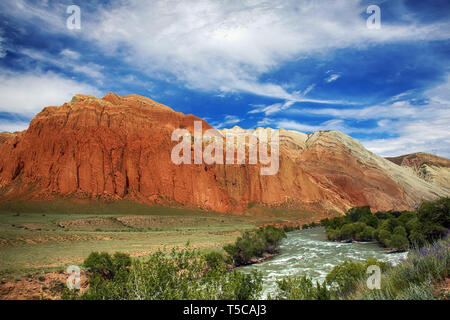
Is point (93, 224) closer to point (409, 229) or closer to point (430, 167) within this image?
point (409, 229)

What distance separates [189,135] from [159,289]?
8780cm

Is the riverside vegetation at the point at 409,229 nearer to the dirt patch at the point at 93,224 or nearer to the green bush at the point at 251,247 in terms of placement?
the green bush at the point at 251,247

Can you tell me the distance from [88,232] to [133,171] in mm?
40177

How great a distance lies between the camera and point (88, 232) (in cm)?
4203

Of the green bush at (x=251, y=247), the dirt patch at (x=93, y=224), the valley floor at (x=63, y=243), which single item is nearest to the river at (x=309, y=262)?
the green bush at (x=251, y=247)

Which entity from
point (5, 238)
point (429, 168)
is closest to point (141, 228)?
point (5, 238)

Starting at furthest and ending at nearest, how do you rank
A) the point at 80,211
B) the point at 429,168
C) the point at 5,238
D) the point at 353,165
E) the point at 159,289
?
the point at 429,168 → the point at 353,165 → the point at 80,211 → the point at 5,238 → the point at 159,289

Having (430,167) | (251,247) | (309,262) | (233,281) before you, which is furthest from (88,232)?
(430,167)

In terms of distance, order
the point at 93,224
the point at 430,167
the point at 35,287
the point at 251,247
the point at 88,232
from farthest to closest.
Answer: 1. the point at 430,167
2. the point at 93,224
3. the point at 88,232
4. the point at 251,247
5. the point at 35,287

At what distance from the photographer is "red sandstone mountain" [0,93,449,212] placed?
72594 mm

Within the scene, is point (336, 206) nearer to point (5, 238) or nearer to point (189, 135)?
point (189, 135)

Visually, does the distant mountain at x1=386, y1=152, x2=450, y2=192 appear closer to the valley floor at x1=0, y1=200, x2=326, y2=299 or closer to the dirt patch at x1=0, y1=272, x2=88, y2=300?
the valley floor at x1=0, y1=200, x2=326, y2=299

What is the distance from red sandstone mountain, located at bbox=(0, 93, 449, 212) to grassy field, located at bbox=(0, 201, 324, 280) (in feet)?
20.2
